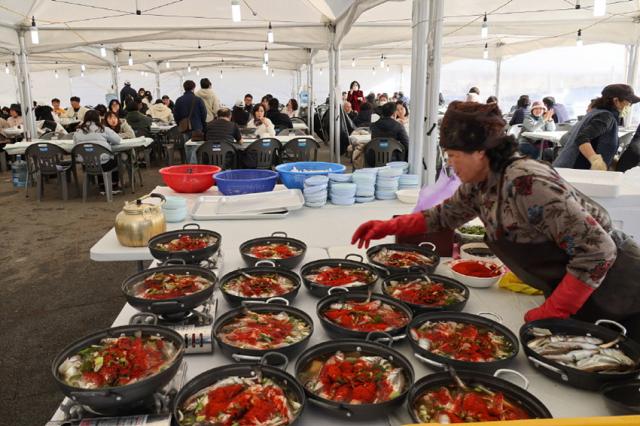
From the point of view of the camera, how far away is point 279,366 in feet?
4.59

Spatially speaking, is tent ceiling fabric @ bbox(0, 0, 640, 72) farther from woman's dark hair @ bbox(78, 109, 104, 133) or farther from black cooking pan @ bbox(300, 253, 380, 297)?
black cooking pan @ bbox(300, 253, 380, 297)

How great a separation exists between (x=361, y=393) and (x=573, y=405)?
0.54 meters

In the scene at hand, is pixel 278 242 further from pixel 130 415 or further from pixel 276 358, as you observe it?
pixel 130 415

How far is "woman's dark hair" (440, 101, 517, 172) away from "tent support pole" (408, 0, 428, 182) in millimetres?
1991

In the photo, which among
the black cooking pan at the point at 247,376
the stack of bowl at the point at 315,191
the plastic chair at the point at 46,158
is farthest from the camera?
the plastic chair at the point at 46,158

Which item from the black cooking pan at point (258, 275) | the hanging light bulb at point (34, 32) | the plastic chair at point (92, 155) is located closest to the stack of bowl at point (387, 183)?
the black cooking pan at point (258, 275)

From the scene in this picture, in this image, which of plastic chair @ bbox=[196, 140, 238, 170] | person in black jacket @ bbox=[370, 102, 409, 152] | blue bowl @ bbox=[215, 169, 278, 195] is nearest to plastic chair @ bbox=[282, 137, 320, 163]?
plastic chair @ bbox=[196, 140, 238, 170]

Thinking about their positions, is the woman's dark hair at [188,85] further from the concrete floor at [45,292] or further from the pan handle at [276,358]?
the pan handle at [276,358]

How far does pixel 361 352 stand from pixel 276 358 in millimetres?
245

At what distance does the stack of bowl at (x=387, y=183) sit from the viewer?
343 centimetres

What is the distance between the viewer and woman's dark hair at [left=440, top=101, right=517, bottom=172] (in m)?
1.64

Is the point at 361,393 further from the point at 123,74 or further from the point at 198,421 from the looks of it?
the point at 123,74

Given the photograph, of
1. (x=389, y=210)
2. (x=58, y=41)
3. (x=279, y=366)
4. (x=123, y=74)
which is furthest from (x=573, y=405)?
(x=123, y=74)

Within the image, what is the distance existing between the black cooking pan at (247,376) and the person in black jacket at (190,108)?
7.37 metres
